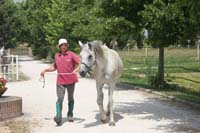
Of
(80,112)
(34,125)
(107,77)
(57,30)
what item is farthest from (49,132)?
(57,30)

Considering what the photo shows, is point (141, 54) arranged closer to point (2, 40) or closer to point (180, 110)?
point (2, 40)

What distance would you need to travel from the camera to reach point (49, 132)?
1030 centimetres

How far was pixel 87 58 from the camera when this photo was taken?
34.4 ft

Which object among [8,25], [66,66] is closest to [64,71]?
[66,66]

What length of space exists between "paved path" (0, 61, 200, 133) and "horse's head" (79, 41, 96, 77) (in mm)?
1281

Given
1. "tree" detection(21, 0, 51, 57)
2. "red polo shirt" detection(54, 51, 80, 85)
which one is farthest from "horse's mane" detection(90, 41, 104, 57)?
"tree" detection(21, 0, 51, 57)

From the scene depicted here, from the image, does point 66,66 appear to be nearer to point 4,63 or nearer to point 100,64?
point 100,64

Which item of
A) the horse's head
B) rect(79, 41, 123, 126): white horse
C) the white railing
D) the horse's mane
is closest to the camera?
the horse's head

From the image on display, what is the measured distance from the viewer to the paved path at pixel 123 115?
1053 cm

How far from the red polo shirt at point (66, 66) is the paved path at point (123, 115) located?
1013 mm

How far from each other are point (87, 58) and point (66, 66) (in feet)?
2.97

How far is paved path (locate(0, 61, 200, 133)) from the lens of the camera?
10.5 metres

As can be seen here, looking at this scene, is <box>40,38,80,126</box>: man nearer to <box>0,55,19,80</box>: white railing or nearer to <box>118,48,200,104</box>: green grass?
<box>118,48,200,104</box>: green grass

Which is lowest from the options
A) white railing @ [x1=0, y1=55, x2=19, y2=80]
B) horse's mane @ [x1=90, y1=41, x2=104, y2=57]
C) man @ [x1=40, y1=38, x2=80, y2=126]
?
white railing @ [x1=0, y1=55, x2=19, y2=80]
